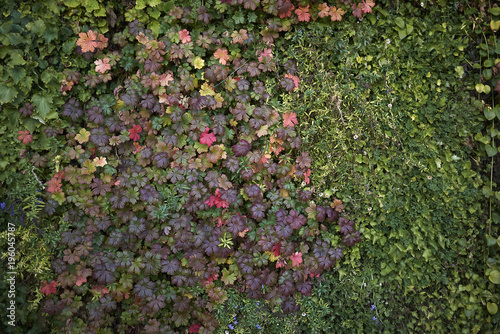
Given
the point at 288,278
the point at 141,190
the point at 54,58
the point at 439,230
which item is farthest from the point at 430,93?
the point at 54,58

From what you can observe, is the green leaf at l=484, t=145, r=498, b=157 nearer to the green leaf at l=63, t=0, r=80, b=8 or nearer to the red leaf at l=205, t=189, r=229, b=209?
the red leaf at l=205, t=189, r=229, b=209

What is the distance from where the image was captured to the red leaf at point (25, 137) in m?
2.63

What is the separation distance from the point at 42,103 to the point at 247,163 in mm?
1680

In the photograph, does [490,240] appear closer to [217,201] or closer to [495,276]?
[495,276]

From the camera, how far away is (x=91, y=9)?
2.59 m

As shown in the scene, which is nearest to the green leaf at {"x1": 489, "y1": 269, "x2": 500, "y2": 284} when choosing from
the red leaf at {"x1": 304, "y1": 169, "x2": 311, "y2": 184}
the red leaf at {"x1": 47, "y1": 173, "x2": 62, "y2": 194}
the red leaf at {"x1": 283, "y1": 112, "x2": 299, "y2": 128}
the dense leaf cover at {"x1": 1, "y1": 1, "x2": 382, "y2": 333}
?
the dense leaf cover at {"x1": 1, "y1": 1, "x2": 382, "y2": 333}

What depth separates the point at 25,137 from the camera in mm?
2643

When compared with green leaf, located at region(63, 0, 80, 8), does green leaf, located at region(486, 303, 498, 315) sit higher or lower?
lower

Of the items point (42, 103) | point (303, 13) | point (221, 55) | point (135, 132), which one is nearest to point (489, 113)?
point (303, 13)

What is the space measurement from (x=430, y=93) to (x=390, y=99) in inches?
12.9

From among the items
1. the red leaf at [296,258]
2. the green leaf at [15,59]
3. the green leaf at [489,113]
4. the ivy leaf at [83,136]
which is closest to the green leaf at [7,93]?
the green leaf at [15,59]

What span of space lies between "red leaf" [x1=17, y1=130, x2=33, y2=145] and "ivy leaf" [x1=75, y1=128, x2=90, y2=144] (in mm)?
349

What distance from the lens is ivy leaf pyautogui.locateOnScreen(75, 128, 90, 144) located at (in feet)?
8.89

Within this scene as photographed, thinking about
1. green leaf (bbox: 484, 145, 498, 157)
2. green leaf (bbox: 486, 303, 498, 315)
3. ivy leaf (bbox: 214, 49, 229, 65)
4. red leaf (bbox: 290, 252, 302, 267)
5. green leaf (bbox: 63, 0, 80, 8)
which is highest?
green leaf (bbox: 63, 0, 80, 8)
